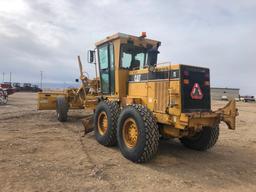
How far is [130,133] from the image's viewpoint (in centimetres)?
800

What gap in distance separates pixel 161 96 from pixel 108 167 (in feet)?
7.12

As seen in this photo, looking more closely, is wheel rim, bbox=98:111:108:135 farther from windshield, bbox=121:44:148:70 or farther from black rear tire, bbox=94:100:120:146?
windshield, bbox=121:44:148:70

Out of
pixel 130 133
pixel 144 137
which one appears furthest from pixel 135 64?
pixel 144 137

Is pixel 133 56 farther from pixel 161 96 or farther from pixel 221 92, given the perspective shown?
pixel 221 92

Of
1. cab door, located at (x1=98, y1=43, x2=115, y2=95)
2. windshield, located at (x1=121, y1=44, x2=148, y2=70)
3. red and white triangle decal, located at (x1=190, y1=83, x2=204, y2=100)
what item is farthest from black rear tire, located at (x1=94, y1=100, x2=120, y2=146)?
red and white triangle decal, located at (x1=190, y1=83, x2=204, y2=100)

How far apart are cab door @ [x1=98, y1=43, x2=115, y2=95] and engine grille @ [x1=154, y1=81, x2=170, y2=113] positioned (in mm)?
2283

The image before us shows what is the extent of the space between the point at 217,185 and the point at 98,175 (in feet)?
7.65

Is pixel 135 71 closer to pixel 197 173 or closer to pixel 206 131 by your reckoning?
pixel 206 131

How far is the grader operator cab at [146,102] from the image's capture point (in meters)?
7.34

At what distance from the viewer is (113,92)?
10047mm

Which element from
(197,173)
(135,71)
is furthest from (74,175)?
(135,71)

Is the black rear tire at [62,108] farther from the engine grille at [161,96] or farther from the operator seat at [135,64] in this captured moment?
the engine grille at [161,96]

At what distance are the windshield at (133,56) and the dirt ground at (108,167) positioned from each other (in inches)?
98.8

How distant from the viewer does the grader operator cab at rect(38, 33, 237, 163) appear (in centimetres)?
734
